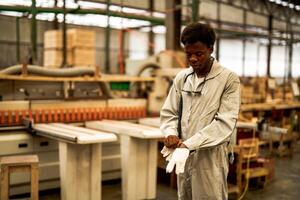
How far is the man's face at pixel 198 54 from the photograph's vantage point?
1.68 metres

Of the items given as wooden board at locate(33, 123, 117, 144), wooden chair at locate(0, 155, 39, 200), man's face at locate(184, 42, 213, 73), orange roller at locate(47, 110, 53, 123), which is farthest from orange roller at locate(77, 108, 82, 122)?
man's face at locate(184, 42, 213, 73)

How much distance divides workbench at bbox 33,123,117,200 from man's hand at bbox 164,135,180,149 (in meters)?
1.61

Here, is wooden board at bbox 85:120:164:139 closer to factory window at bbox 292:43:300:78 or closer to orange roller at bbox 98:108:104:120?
orange roller at bbox 98:108:104:120

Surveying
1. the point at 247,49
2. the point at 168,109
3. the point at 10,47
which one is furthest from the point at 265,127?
the point at 247,49

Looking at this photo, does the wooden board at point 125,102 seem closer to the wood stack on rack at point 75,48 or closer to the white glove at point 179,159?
the wood stack on rack at point 75,48

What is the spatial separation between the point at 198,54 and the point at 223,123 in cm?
34

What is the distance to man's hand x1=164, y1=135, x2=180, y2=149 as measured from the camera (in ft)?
5.61

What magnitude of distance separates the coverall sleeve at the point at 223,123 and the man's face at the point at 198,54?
148 mm

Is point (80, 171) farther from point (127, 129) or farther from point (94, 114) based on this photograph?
point (94, 114)

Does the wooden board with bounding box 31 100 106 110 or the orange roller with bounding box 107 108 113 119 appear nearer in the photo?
the wooden board with bounding box 31 100 106 110

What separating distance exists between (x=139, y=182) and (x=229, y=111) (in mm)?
2368

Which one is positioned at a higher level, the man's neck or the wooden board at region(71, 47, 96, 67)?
the wooden board at region(71, 47, 96, 67)

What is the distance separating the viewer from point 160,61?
4.97 metres

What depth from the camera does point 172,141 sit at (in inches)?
67.5
